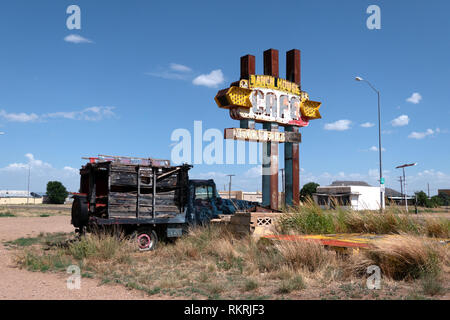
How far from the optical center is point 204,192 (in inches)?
520

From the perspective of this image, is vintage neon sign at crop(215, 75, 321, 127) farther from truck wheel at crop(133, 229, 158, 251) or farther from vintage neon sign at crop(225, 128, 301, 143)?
truck wheel at crop(133, 229, 158, 251)

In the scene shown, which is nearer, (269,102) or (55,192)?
(269,102)

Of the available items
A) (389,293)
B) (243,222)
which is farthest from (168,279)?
(243,222)

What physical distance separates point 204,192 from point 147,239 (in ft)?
8.13

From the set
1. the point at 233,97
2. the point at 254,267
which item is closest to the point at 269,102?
the point at 233,97

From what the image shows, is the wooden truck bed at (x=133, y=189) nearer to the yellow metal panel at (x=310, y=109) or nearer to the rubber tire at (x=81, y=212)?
the rubber tire at (x=81, y=212)

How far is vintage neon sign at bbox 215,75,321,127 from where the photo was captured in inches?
703

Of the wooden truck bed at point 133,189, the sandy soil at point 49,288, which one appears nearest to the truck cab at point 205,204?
the wooden truck bed at point 133,189

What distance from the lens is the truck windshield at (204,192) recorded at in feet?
42.9

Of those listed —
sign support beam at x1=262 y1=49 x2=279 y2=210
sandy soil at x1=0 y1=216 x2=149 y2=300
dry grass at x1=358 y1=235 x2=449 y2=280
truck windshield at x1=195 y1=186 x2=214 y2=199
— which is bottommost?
sandy soil at x1=0 y1=216 x2=149 y2=300

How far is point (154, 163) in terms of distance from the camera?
12258mm
